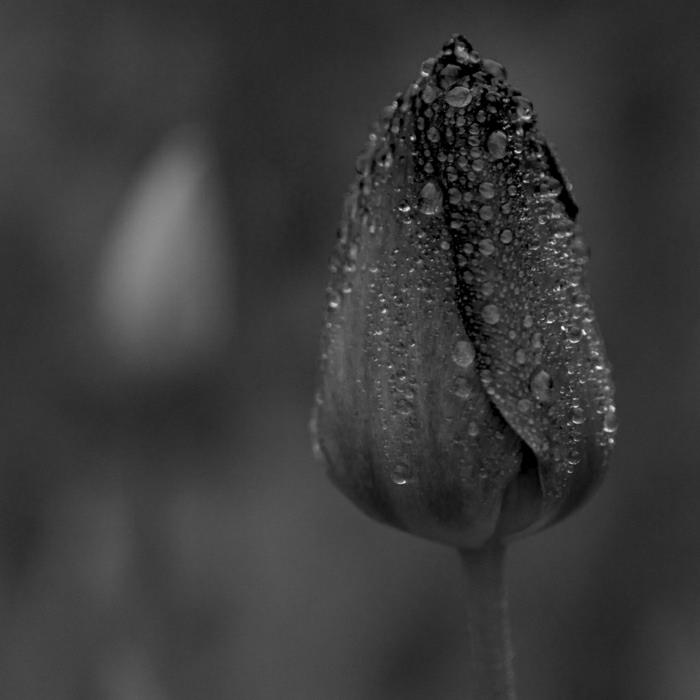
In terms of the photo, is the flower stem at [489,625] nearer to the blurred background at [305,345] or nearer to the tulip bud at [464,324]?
the tulip bud at [464,324]

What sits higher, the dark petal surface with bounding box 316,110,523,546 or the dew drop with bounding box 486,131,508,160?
the dew drop with bounding box 486,131,508,160

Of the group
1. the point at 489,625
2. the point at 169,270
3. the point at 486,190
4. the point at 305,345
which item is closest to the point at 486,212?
the point at 486,190

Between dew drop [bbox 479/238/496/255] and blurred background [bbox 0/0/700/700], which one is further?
blurred background [bbox 0/0/700/700]

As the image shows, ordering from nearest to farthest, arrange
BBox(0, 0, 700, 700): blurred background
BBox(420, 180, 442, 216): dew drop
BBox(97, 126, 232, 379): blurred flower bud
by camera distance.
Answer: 1. BBox(420, 180, 442, 216): dew drop
2. BBox(97, 126, 232, 379): blurred flower bud
3. BBox(0, 0, 700, 700): blurred background

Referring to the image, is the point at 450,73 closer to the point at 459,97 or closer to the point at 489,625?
the point at 459,97

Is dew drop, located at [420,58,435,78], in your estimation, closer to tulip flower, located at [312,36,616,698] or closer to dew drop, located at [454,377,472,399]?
tulip flower, located at [312,36,616,698]

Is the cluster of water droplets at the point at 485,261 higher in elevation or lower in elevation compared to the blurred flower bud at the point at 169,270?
lower

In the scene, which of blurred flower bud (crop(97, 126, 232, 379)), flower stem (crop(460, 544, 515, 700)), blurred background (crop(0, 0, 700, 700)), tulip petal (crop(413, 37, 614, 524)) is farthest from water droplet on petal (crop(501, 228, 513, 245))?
blurred background (crop(0, 0, 700, 700))

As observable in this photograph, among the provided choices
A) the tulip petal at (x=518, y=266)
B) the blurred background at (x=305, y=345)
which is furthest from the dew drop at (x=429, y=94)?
the blurred background at (x=305, y=345)
